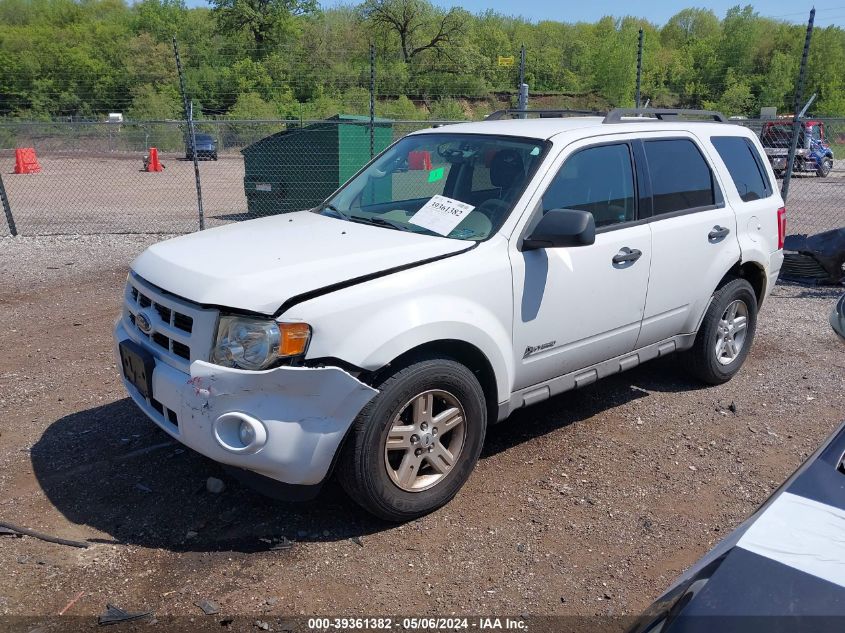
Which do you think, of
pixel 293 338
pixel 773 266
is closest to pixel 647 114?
pixel 773 266

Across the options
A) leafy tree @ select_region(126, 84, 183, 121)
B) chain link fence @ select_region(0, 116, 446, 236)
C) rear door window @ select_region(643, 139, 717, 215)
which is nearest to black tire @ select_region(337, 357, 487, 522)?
rear door window @ select_region(643, 139, 717, 215)

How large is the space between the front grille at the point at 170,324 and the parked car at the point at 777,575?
2181 mm

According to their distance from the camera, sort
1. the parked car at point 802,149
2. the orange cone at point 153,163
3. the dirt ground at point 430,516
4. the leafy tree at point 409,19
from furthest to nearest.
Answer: the leafy tree at point 409,19, the orange cone at point 153,163, the parked car at point 802,149, the dirt ground at point 430,516

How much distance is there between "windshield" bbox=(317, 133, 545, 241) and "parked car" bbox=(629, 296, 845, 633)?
226 cm

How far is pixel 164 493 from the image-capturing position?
12.3 ft

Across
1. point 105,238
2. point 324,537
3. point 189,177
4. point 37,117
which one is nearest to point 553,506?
point 324,537

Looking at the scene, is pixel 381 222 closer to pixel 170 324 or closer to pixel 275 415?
pixel 170 324

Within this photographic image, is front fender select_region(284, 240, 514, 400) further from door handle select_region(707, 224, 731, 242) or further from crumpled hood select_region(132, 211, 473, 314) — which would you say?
door handle select_region(707, 224, 731, 242)

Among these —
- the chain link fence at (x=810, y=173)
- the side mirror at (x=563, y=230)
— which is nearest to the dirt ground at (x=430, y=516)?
the side mirror at (x=563, y=230)

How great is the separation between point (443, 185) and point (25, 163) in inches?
1113

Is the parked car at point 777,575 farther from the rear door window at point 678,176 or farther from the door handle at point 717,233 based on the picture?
the door handle at point 717,233

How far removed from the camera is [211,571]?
3.14 m

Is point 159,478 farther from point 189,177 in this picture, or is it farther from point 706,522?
point 189,177

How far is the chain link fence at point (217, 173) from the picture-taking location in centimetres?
1233
